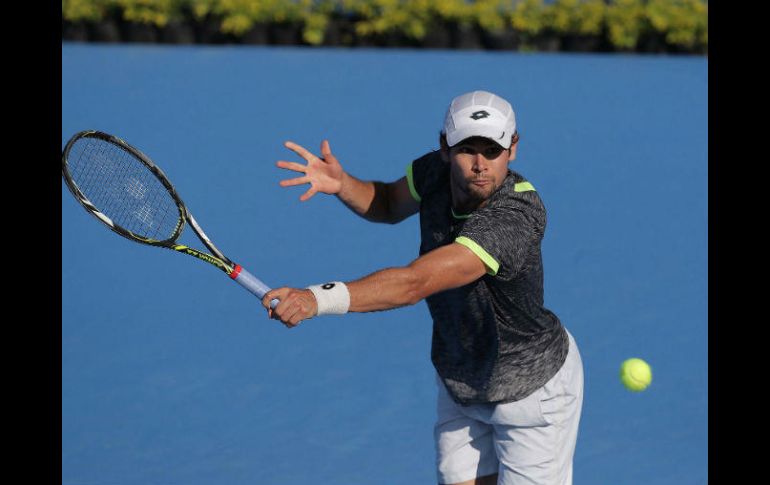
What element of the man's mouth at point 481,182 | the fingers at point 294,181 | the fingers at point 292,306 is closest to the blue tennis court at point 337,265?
the fingers at point 294,181

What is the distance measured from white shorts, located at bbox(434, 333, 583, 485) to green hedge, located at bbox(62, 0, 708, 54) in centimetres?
555

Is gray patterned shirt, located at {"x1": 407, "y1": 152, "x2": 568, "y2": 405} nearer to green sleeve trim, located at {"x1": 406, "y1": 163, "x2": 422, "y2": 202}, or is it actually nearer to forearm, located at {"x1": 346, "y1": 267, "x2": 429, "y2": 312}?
green sleeve trim, located at {"x1": 406, "y1": 163, "x2": 422, "y2": 202}

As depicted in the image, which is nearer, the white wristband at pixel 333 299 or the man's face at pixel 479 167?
the white wristband at pixel 333 299

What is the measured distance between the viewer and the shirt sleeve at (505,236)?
3096 millimetres

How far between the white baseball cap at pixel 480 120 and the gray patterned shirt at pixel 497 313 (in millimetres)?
148

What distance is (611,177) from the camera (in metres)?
7.73

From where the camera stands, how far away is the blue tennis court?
5.24 meters

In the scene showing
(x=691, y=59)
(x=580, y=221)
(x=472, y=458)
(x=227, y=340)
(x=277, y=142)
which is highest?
(x=691, y=59)

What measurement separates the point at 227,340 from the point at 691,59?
4.52 m

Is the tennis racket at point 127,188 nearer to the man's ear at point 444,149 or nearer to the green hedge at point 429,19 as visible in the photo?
the man's ear at point 444,149

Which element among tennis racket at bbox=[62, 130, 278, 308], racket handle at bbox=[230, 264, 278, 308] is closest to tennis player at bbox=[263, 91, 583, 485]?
racket handle at bbox=[230, 264, 278, 308]

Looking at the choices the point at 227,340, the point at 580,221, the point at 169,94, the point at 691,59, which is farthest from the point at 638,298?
the point at 169,94

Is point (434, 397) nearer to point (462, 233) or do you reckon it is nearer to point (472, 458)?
point (472, 458)

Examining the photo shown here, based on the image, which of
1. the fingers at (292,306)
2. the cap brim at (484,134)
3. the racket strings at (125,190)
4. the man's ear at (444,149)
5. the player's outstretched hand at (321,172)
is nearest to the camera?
the fingers at (292,306)
